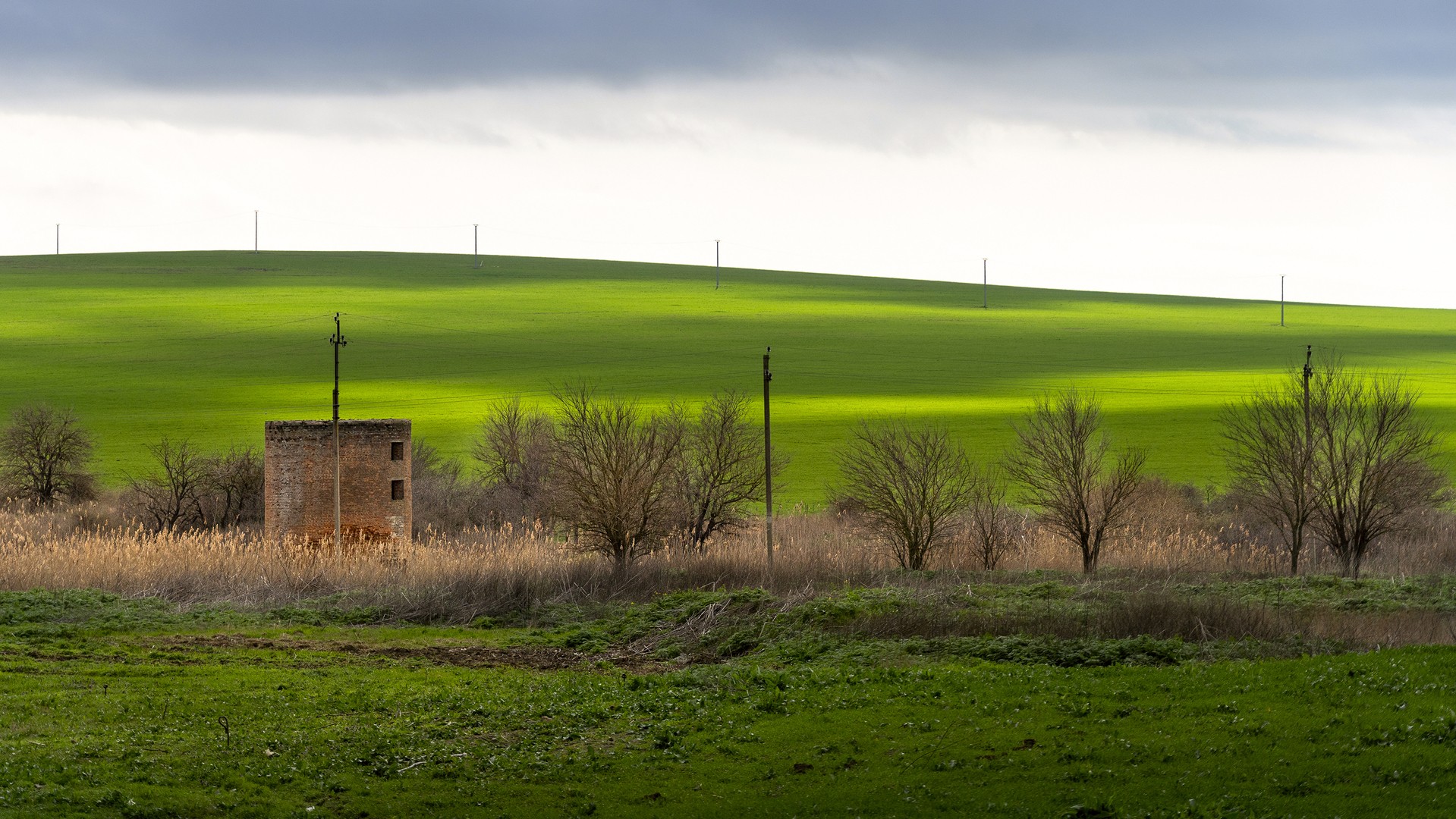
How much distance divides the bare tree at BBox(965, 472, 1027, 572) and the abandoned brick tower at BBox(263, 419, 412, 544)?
15.7 metres

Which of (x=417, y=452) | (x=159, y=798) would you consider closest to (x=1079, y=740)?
(x=159, y=798)

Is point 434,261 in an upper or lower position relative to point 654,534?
upper

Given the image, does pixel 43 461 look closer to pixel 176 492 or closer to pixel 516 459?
pixel 176 492

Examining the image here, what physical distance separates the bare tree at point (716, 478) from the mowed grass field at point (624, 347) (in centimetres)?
554

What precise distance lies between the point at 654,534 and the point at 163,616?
43.5ft

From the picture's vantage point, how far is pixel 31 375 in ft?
217

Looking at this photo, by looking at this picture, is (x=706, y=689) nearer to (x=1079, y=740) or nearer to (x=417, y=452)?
(x=1079, y=740)

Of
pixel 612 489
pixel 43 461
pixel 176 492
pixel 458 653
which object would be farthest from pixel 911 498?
pixel 43 461

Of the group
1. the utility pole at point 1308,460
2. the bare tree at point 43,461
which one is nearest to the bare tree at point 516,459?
the bare tree at point 43,461

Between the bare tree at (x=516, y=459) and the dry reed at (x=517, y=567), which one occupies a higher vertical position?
the bare tree at (x=516, y=459)

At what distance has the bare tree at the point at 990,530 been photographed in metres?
34.6

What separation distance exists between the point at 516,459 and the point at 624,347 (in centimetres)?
2761

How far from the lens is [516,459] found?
50688 mm

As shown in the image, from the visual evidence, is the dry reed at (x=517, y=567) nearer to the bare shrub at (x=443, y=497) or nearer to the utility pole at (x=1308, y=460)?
the utility pole at (x=1308, y=460)
